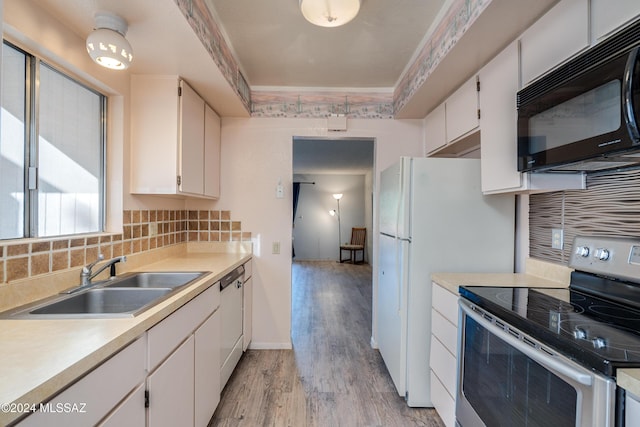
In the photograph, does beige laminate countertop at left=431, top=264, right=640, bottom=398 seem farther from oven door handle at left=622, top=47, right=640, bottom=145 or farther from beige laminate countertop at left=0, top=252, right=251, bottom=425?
beige laminate countertop at left=0, top=252, right=251, bottom=425

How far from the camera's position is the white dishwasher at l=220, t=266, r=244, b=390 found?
2.00 metres

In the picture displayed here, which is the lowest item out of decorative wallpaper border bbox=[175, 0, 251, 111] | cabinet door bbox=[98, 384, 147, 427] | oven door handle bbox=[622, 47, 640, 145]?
cabinet door bbox=[98, 384, 147, 427]

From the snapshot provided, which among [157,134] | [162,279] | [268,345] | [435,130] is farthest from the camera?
[268,345]

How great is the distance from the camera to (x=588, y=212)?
1439 mm

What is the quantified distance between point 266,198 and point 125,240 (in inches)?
48.4

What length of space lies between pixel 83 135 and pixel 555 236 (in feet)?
8.76

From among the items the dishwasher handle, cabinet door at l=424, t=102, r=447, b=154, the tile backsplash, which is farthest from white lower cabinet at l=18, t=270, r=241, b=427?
cabinet door at l=424, t=102, r=447, b=154

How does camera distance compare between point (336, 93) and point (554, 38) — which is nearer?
point (554, 38)

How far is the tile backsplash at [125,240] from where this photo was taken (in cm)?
122

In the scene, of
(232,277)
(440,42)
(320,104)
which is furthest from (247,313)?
(440,42)

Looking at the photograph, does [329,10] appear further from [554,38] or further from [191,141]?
[191,141]

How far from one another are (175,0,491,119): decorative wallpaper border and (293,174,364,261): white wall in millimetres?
5264

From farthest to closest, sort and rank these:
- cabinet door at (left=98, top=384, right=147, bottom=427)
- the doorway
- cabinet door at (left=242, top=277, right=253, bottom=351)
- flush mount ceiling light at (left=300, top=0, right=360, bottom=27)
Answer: the doorway → cabinet door at (left=242, top=277, right=253, bottom=351) → flush mount ceiling light at (left=300, top=0, right=360, bottom=27) → cabinet door at (left=98, top=384, right=147, bottom=427)

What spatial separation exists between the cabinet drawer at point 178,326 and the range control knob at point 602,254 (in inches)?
72.9
